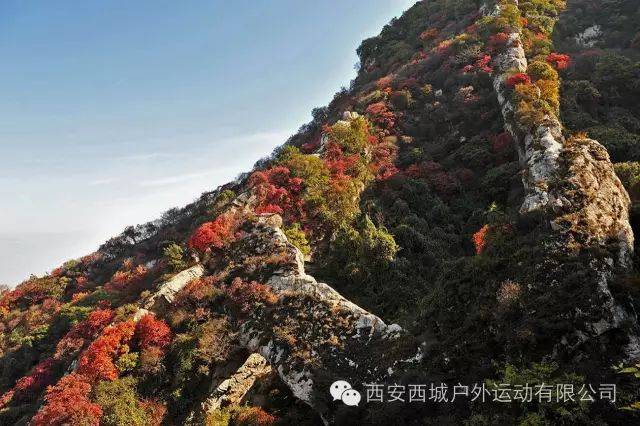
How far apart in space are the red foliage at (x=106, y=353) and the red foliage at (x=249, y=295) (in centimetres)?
595

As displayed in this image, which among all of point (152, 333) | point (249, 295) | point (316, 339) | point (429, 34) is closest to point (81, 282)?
point (152, 333)

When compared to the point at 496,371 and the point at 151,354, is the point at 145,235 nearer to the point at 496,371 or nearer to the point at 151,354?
the point at 151,354

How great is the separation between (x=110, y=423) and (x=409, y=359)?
→ 13729 mm

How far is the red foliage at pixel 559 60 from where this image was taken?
4303 cm

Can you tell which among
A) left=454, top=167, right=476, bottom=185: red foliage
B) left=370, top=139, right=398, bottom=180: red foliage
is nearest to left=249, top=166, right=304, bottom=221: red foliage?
left=370, top=139, right=398, bottom=180: red foliage

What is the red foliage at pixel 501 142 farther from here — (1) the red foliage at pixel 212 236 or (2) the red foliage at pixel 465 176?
(1) the red foliage at pixel 212 236

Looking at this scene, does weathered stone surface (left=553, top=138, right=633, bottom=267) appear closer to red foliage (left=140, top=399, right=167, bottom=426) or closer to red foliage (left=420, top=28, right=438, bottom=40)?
red foliage (left=140, top=399, right=167, bottom=426)

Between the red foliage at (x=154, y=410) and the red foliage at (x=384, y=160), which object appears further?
the red foliage at (x=384, y=160)

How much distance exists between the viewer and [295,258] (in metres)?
24.7

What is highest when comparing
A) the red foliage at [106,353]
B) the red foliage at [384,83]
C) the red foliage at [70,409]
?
the red foliage at [384,83]

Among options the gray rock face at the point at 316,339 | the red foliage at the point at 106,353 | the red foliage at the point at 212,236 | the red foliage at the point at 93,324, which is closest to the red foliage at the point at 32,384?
the red foliage at the point at 93,324

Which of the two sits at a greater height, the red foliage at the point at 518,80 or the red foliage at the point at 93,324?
the red foliage at the point at 518,80

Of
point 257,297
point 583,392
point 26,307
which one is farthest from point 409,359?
point 26,307

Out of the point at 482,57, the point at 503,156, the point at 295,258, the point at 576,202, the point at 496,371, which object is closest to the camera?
the point at 496,371
